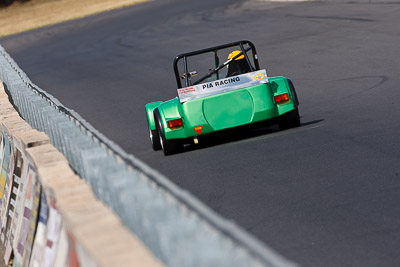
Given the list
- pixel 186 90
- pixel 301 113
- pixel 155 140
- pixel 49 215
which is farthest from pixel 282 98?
pixel 49 215

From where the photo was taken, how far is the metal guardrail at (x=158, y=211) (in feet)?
12.1

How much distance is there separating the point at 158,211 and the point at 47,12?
5836 centimetres

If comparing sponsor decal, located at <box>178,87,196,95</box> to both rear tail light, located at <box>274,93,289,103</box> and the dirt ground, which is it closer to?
rear tail light, located at <box>274,93,289,103</box>

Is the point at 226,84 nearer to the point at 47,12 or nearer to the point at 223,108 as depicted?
the point at 223,108

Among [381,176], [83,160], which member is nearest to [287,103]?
[381,176]

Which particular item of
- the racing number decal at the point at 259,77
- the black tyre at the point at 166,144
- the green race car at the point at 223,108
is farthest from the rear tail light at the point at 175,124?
the racing number decal at the point at 259,77

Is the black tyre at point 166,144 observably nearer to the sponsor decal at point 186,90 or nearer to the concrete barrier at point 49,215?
the sponsor decal at point 186,90

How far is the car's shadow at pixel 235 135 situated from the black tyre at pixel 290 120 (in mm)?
127

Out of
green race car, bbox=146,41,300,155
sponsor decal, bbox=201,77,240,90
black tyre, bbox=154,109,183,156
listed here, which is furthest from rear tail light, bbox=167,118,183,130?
sponsor decal, bbox=201,77,240,90

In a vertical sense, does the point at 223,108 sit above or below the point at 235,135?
above

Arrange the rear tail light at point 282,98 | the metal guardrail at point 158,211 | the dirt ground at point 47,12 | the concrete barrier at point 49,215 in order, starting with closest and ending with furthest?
the metal guardrail at point 158,211 < the concrete barrier at point 49,215 < the rear tail light at point 282,98 < the dirt ground at point 47,12

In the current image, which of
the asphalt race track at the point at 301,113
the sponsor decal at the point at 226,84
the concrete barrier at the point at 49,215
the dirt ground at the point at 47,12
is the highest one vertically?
the concrete barrier at the point at 49,215

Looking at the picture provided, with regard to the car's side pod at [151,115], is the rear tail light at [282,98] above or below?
above

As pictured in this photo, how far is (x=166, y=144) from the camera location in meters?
12.5
